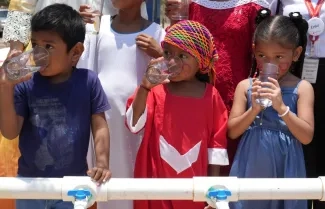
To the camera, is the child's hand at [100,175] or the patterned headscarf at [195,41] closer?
the child's hand at [100,175]

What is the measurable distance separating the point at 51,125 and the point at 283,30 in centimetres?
104

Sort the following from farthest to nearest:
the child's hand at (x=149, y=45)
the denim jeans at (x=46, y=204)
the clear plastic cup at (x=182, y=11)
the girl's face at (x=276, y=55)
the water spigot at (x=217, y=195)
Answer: the clear plastic cup at (x=182, y=11)
the child's hand at (x=149, y=45)
the girl's face at (x=276, y=55)
the denim jeans at (x=46, y=204)
the water spigot at (x=217, y=195)

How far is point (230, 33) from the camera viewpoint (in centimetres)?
258

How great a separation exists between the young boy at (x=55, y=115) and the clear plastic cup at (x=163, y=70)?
0.76 ft

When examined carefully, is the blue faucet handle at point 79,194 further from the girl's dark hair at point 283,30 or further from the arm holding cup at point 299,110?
the girl's dark hair at point 283,30

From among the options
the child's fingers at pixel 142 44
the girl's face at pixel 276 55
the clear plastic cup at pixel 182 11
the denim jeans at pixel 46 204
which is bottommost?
the denim jeans at pixel 46 204

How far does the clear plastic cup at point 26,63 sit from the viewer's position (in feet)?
6.07

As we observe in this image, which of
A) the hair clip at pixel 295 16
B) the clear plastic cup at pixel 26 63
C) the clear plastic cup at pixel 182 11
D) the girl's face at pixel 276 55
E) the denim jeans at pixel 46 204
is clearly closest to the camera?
the clear plastic cup at pixel 26 63

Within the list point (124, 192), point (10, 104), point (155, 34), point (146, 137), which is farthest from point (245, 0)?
Result: point (124, 192)

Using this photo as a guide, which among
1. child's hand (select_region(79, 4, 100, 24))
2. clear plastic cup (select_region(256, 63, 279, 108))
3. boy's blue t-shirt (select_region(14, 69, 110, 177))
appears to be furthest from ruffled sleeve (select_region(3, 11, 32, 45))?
clear plastic cup (select_region(256, 63, 279, 108))

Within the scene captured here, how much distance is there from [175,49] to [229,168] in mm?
636

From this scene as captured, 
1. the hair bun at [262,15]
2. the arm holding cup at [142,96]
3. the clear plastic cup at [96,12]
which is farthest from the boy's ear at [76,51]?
the hair bun at [262,15]

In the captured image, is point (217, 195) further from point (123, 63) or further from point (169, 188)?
point (123, 63)

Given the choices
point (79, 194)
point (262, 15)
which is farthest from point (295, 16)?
point (79, 194)
